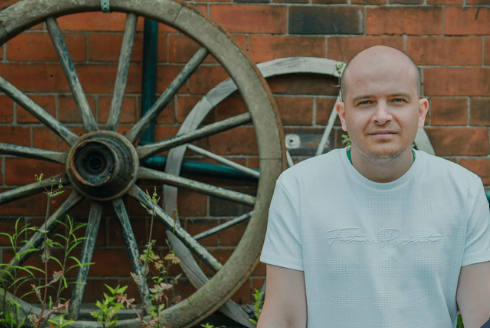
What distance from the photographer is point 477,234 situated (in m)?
1.35

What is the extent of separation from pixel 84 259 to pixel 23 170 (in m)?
0.60

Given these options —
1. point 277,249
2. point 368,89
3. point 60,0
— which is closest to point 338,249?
point 277,249

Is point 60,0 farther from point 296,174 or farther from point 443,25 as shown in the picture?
point 443,25

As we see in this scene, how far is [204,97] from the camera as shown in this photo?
2479 millimetres

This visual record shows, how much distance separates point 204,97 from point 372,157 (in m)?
1.27

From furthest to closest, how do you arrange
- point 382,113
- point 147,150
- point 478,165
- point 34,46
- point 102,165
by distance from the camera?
point 478,165 < point 34,46 < point 147,150 < point 102,165 < point 382,113

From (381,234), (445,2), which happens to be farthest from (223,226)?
(445,2)

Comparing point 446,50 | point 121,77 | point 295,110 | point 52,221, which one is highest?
point 446,50

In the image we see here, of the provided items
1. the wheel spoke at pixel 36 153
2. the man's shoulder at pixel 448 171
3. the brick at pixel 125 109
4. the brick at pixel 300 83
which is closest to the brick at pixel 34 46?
the brick at pixel 125 109

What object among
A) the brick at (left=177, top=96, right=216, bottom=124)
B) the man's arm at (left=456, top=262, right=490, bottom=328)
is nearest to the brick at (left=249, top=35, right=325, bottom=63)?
the brick at (left=177, top=96, right=216, bottom=124)

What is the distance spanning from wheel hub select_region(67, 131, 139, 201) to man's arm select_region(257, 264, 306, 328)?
86 centimetres

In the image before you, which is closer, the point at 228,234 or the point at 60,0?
the point at 60,0

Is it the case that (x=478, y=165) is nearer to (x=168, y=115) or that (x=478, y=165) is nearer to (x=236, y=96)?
(x=236, y=96)

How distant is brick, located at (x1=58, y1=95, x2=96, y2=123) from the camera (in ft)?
8.16
